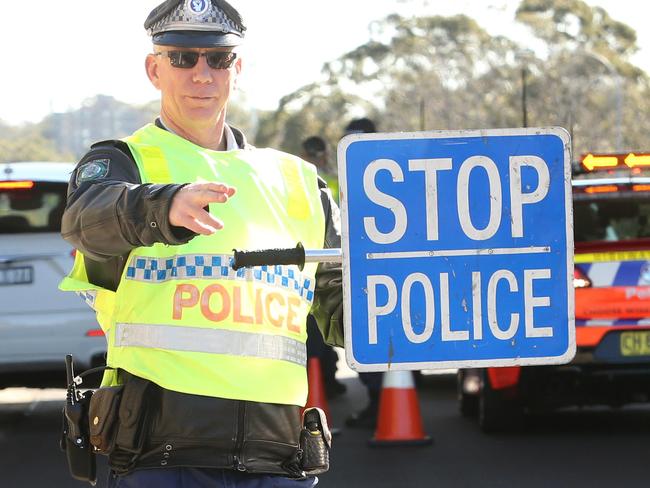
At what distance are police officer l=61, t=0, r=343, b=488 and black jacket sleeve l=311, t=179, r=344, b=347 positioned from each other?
11 cm

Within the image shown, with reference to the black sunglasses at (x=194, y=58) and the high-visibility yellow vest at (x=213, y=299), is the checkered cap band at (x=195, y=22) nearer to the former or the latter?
the black sunglasses at (x=194, y=58)

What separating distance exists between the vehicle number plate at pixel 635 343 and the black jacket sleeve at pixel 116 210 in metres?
6.39

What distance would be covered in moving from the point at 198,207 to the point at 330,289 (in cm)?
79

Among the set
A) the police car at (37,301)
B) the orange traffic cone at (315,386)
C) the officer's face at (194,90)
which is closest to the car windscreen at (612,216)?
the orange traffic cone at (315,386)

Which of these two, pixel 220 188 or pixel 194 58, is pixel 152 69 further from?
pixel 220 188

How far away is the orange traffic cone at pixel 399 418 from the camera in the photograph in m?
9.49

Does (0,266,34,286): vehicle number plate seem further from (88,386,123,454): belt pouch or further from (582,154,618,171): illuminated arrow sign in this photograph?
(88,386,123,454): belt pouch

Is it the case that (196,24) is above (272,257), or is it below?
above

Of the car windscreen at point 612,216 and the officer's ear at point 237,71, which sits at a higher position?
the officer's ear at point 237,71

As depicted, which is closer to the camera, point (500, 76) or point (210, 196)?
point (210, 196)

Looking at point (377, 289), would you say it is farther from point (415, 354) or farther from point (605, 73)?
point (605, 73)

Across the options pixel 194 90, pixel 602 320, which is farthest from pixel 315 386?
pixel 194 90

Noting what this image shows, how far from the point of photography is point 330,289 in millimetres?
3525

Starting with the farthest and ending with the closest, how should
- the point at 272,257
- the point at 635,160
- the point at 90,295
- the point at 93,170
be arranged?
the point at 635,160 → the point at 90,295 → the point at 93,170 → the point at 272,257
